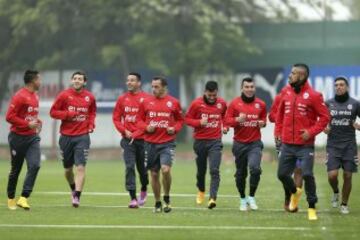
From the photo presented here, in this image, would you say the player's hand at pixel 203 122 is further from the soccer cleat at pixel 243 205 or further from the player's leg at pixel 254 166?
the soccer cleat at pixel 243 205

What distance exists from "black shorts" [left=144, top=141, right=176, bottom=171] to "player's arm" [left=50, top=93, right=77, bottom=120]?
1759 millimetres

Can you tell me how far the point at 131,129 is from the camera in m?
19.7

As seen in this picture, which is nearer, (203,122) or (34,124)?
(34,124)

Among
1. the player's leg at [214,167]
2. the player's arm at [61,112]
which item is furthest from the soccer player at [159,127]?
the player's arm at [61,112]

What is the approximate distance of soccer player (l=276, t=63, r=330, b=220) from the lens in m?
16.6

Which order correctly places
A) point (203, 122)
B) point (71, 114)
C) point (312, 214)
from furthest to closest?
point (71, 114)
point (203, 122)
point (312, 214)

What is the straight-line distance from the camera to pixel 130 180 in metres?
19.4

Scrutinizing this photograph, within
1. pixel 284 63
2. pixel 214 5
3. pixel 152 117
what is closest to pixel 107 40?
pixel 214 5

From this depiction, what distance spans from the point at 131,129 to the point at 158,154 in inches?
64.6

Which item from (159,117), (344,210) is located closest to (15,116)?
(159,117)

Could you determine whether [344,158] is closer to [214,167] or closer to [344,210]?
[344,210]

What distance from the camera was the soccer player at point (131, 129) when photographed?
19.5 metres

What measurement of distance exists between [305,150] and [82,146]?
442 cm

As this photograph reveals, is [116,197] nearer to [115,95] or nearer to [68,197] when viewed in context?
[68,197]
